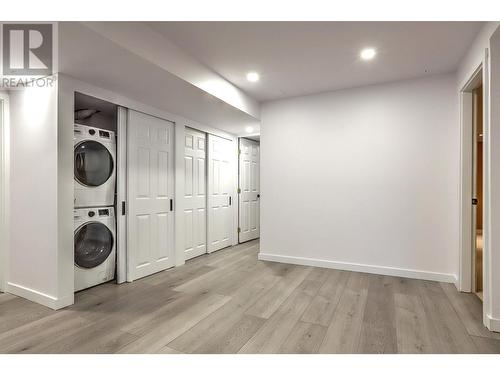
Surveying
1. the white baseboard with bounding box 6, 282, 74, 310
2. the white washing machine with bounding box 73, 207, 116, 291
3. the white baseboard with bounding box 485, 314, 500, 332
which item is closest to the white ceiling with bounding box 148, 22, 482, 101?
the white washing machine with bounding box 73, 207, 116, 291

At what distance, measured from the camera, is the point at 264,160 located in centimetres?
417

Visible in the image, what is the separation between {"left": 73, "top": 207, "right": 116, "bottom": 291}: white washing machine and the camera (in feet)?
9.29

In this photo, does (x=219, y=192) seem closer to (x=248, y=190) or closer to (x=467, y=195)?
(x=248, y=190)

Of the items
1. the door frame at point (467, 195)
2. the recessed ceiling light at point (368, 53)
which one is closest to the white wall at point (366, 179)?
the door frame at point (467, 195)

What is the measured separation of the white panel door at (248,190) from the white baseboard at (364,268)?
4.58ft

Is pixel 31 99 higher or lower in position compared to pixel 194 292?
higher

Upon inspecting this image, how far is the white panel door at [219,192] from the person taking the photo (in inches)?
180

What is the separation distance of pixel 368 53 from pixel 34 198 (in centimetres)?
352

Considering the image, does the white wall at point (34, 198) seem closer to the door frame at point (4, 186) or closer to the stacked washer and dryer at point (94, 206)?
the door frame at point (4, 186)
